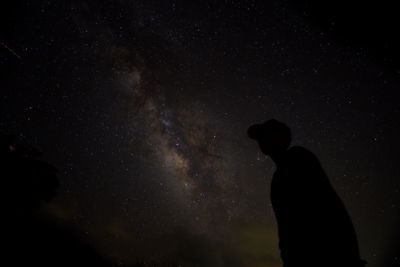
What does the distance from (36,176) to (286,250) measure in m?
8.30

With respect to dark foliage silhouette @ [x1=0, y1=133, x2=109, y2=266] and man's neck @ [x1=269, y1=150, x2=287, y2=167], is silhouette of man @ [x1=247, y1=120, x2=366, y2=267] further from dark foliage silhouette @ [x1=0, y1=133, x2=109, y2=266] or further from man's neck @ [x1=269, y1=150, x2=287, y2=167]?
dark foliage silhouette @ [x1=0, y1=133, x2=109, y2=266]

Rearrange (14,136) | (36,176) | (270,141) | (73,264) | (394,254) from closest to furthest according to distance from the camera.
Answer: (270,141) → (14,136) → (36,176) → (73,264) → (394,254)

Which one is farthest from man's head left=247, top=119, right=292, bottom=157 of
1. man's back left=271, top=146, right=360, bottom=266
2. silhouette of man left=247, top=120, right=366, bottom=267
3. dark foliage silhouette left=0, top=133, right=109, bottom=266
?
dark foliage silhouette left=0, top=133, right=109, bottom=266

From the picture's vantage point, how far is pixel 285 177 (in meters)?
2.10

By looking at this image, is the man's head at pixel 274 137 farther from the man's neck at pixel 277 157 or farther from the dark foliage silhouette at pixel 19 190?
the dark foliage silhouette at pixel 19 190

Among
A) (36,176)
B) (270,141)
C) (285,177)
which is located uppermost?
(36,176)

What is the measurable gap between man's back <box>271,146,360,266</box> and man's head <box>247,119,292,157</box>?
0.44 feet

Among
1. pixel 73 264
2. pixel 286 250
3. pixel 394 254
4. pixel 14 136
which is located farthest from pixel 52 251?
pixel 394 254

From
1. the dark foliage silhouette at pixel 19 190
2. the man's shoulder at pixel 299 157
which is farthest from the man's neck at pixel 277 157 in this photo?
the dark foliage silhouette at pixel 19 190

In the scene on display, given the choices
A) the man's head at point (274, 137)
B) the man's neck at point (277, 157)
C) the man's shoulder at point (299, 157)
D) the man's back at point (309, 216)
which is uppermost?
the man's head at point (274, 137)

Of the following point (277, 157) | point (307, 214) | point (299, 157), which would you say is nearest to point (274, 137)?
point (277, 157)

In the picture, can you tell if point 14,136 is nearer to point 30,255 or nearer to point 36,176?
point 36,176

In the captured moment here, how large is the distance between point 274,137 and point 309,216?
799mm

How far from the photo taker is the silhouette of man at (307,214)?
Answer: 171cm
